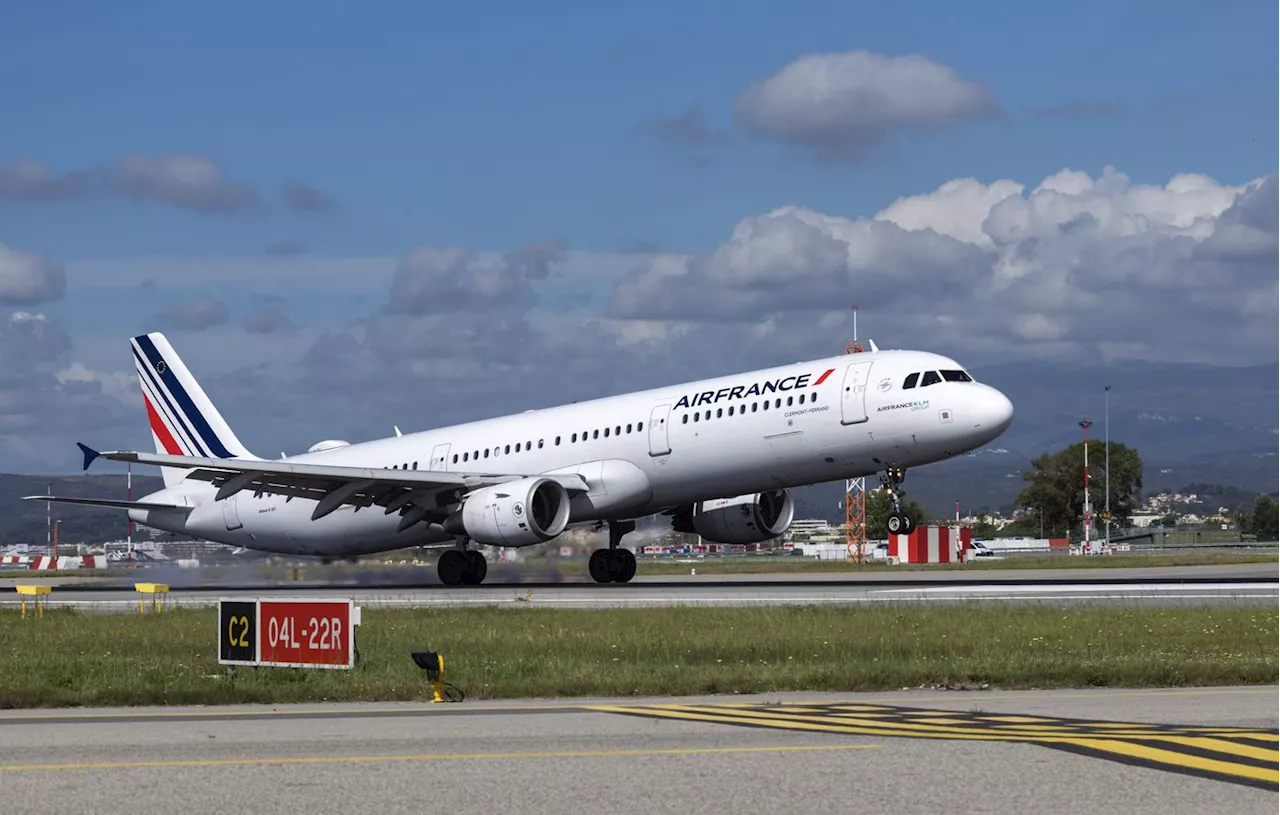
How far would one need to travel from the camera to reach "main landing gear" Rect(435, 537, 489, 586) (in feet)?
161

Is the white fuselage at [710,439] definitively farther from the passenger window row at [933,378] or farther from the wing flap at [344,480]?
the wing flap at [344,480]

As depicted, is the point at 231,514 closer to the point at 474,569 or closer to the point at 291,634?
the point at 474,569

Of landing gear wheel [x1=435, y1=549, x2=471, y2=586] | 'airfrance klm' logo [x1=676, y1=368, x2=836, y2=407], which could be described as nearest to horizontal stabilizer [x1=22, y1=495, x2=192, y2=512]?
landing gear wheel [x1=435, y1=549, x2=471, y2=586]

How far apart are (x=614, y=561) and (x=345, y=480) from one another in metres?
8.48

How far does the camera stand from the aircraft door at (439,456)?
51.7 m

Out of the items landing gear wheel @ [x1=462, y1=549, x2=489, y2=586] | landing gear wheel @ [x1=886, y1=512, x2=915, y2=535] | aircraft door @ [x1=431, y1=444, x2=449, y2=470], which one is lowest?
landing gear wheel @ [x1=462, y1=549, x2=489, y2=586]

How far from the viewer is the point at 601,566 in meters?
50.0

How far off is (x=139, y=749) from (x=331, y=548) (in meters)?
39.6

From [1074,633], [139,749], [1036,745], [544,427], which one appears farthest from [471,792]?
Result: [544,427]

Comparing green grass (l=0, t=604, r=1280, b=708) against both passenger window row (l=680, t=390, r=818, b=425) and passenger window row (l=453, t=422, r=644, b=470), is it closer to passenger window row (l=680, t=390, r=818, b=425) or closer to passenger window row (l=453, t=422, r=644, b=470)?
passenger window row (l=680, t=390, r=818, b=425)

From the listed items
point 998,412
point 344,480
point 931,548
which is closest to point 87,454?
point 344,480

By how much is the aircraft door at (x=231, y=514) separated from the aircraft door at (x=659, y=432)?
1720 cm

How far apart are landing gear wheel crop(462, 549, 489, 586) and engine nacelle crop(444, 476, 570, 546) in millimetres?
2336

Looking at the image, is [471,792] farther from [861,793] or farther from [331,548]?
[331,548]
